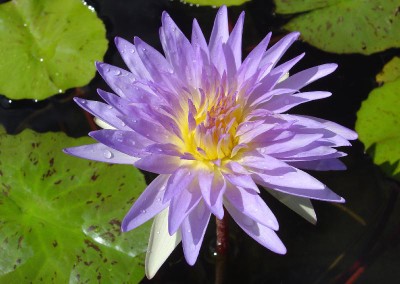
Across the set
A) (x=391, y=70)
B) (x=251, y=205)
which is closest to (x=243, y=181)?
(x=251, y=205)

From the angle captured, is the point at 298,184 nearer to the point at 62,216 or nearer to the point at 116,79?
the point at 116,79

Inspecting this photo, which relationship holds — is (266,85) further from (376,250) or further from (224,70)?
(376,250)

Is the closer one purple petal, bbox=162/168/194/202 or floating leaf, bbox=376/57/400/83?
purple petal, bbox=162/168/194/202

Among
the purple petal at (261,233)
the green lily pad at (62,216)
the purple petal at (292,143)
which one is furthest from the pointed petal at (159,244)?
the purple petal at (292,143)

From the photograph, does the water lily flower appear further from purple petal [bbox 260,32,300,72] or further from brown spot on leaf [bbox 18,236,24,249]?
brown spot on leaf [bbox 18,236,24,249]

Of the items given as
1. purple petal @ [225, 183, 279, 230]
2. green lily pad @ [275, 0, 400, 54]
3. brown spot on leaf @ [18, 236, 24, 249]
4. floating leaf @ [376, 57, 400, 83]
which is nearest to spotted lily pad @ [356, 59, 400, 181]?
floating leaf @ [376, 57, 400, 83]

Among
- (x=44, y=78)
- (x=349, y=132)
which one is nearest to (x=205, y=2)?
(x=44, y=78)
